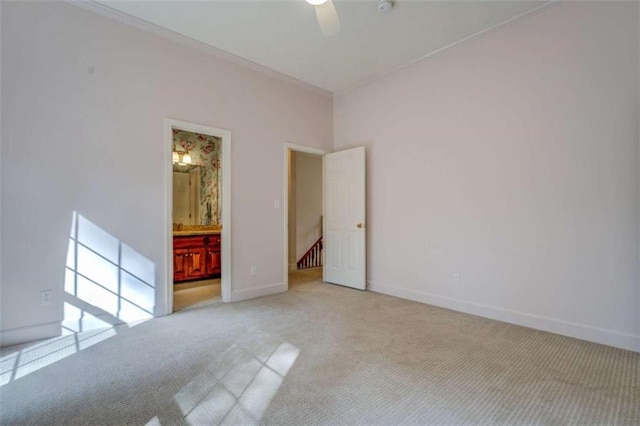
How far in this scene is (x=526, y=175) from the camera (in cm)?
311

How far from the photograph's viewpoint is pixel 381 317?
11.0 ft

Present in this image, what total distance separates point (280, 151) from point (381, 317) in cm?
263

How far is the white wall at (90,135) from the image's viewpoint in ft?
8.69

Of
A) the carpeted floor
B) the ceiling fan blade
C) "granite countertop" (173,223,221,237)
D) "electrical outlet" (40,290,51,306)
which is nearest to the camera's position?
the carpeted floor

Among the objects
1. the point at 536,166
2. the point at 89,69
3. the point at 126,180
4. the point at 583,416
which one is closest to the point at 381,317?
the point at 583,416

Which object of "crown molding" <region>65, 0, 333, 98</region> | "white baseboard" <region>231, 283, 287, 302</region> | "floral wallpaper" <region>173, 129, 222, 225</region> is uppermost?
"crown molding" <region>65, 0, 333, 98</region>

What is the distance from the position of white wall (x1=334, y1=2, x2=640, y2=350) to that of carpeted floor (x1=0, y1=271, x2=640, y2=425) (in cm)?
46

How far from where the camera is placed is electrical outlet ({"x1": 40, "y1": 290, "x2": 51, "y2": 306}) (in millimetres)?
2758

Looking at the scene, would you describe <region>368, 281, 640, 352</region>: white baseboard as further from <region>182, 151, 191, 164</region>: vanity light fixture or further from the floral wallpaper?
<region>182, 151, 191, 164</region>: vanity light fixture

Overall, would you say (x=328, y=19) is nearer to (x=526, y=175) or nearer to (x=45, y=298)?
(x=526, y=175)

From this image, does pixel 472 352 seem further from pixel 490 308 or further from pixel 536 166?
pixel 536 166

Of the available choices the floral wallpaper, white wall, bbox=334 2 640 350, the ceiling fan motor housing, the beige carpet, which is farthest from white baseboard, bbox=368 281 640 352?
the floral wallpaper

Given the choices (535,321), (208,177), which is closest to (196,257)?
(208,177)

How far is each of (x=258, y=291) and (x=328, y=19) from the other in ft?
11.0
